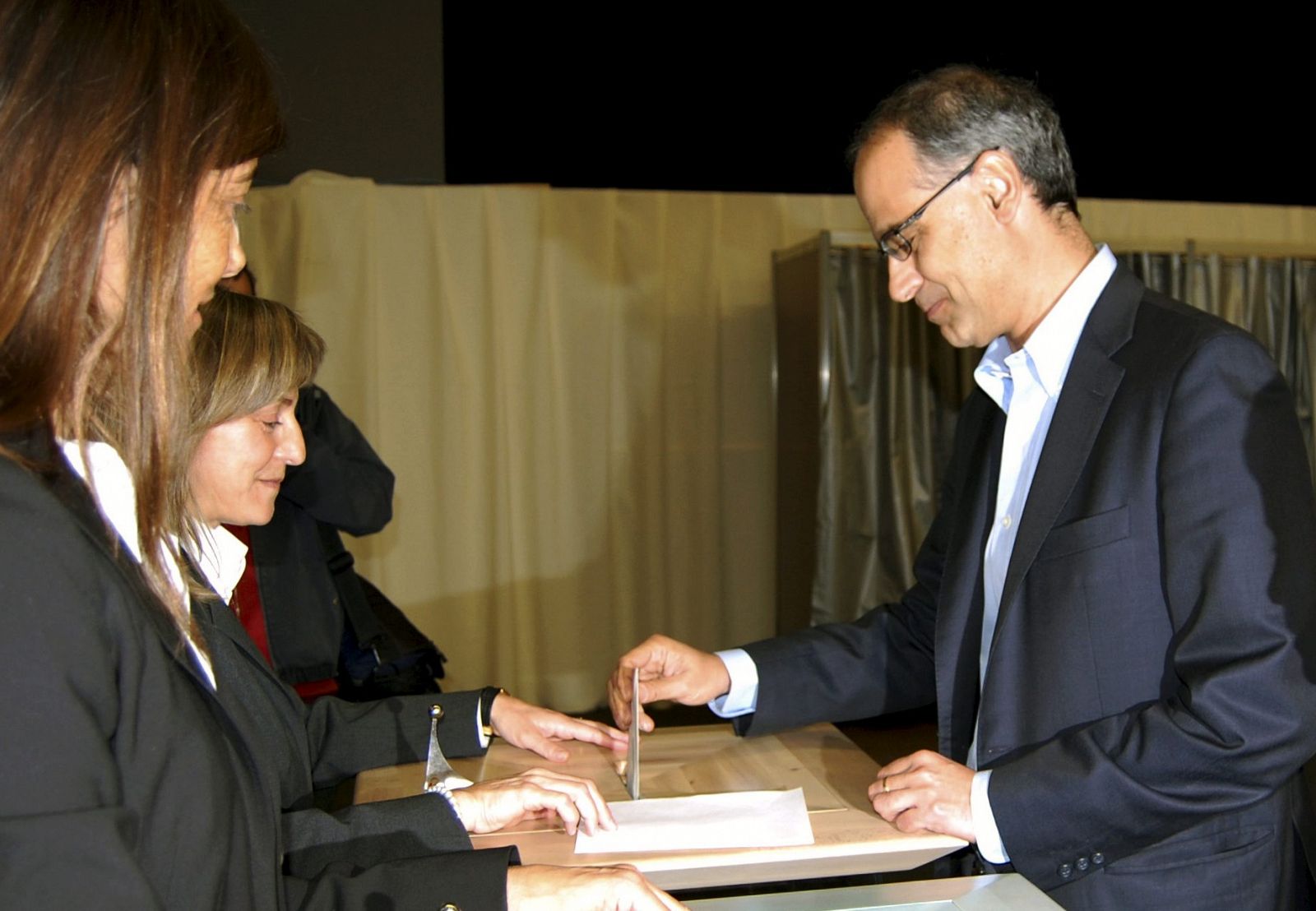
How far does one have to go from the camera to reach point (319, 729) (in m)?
1.90

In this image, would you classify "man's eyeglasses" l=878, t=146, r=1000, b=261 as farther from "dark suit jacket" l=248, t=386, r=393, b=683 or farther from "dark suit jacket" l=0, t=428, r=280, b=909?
"dark suit jacket" l=248, t=386, r=393, b=683

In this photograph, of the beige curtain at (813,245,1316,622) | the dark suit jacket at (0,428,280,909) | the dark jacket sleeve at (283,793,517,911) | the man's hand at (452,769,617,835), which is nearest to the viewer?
the dark suit jacket at (0,428,280,909)

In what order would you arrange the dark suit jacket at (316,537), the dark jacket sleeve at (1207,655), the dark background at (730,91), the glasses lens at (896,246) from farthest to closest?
the dark background at (730,91) → the dark suit jacket at (316,537) → the glasses lens at (896,246) → the dark jacket sleeve at (1207,655)

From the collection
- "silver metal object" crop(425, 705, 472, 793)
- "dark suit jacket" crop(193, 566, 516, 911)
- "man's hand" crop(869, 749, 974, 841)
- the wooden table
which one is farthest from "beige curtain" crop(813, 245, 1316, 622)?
"man's hand" crop(869, 749, 974, 841)

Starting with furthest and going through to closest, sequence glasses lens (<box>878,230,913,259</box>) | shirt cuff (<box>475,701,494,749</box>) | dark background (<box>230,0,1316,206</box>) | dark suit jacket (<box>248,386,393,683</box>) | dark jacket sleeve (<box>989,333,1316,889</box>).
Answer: dark background (<box>230,0,1316,206</box>) < dark suit jacket (<box>248,386,393,683</box>) < shirt cuff (<box>475,701,494,749</box>) < glasses lens (<box>878,230,913,259</box>) < dark jacket sleeve (<box>989,333,1316,889</box>)

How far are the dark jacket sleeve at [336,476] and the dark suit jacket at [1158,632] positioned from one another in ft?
5.64

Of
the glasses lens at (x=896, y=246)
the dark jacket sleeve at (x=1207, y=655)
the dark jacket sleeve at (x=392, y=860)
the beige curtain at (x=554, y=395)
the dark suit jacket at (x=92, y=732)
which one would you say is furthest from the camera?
the beige curtain at (x=554, y=395)

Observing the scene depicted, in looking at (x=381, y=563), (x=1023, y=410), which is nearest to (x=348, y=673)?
(x=1023, y=410)

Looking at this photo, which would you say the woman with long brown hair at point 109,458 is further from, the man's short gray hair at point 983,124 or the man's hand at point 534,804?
the man's short gray hair at point 983,124

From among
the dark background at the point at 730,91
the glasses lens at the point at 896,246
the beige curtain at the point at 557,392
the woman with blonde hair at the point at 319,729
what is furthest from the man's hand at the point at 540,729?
the dark background at the point at 730,91

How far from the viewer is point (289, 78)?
5.20 metres

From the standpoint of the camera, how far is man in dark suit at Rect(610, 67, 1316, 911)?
1.41 metres

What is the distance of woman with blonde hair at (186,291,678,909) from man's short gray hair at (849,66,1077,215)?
1007mm

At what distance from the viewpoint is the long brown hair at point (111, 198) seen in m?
0.76
